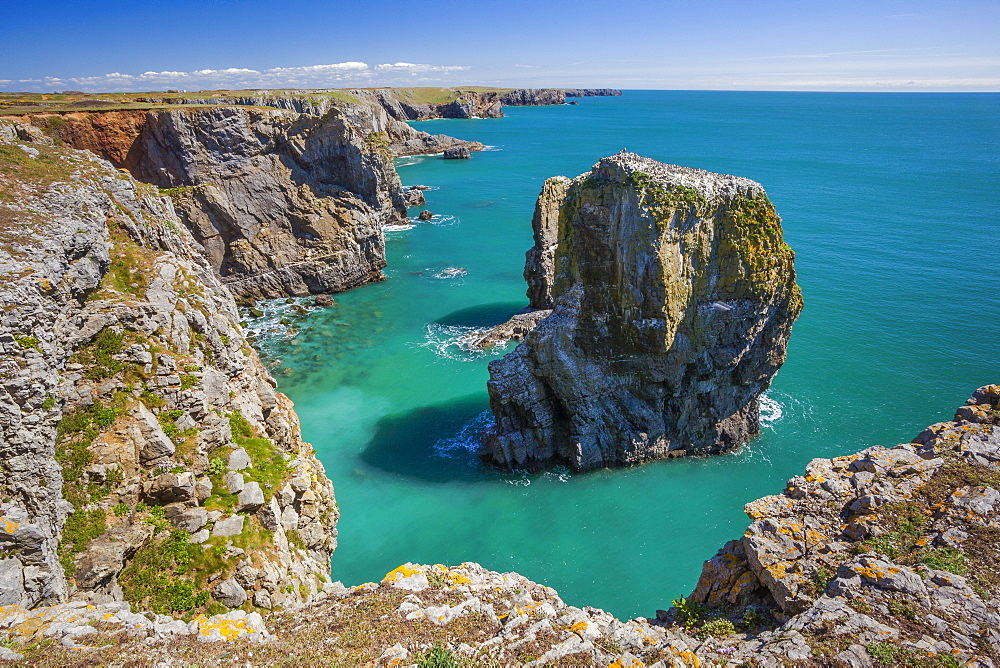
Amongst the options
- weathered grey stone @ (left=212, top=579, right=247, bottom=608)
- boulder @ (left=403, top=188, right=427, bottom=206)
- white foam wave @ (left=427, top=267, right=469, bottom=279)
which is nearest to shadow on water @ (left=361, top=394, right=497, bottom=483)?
weathered grey stone @ (left=212, top=579, right=247, bottom=608)

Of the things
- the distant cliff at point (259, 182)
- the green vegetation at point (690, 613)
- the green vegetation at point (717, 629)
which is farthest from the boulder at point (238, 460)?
the distant cliff at point (259, 182)

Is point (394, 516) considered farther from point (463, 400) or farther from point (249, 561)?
point (249, 561)

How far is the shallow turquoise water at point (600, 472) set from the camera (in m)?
24.6

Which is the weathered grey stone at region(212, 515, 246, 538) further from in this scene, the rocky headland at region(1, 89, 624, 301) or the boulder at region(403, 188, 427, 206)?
the boulder at region(403, 188, 427, 206)

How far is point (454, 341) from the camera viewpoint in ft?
144

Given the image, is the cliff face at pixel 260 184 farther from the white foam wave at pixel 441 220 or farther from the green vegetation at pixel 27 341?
the green vegetation at pixel 27 341

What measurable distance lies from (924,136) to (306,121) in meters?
181

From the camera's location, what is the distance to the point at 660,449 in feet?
98.4

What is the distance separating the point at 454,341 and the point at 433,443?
13604 mm

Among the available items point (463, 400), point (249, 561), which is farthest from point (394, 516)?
point (249, 561)

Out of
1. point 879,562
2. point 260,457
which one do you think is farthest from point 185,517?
point 879,562

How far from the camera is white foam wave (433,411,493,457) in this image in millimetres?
30953

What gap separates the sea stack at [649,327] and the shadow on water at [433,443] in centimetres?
148

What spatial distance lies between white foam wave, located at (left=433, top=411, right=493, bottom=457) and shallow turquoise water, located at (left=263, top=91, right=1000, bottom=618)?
0.14 m
